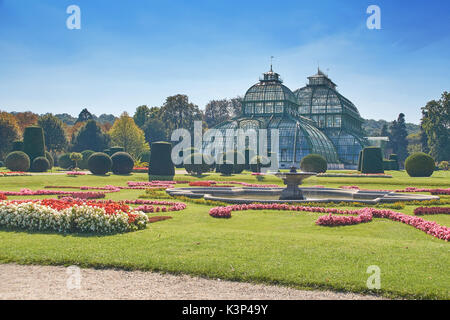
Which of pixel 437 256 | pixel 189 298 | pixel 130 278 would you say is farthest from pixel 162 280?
pixel 437 256

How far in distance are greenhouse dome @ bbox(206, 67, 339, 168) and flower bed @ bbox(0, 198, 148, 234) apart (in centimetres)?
4489

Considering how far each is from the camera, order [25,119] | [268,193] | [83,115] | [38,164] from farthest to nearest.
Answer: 1. [83,115]
2. [25,119]
3. [38,164]
4. [268,193]

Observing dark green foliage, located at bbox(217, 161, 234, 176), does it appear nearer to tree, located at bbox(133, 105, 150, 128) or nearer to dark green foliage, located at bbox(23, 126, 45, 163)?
dark green foliage, located at bbox(23, 126, 45, 163)

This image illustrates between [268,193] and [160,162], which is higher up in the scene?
[160,162]

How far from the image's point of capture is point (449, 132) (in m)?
68.9

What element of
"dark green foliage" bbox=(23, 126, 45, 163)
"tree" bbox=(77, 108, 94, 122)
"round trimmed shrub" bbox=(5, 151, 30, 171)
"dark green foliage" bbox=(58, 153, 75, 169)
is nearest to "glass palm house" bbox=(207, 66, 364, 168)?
"dark green foliage" bbox=(58, 153, 75, 169)

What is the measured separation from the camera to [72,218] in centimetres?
1023

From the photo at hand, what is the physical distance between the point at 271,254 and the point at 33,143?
37.9 m

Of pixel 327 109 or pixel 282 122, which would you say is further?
pixel 327 109

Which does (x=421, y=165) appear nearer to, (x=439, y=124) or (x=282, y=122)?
(x=282, y=122)

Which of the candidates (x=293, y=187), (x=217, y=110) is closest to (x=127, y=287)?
(x=293, y=187)

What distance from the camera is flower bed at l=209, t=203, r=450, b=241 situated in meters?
10.4

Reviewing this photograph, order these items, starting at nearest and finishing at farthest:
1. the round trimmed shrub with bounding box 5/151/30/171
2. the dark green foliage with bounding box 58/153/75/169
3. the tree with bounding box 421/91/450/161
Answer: the round trimmed shrub with bounding box 5/151/30/171
the dark green foliage with bounding box 58/153/75/169
the tree with bounding box 421/91/450/161

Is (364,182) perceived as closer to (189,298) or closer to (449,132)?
(189,298)
